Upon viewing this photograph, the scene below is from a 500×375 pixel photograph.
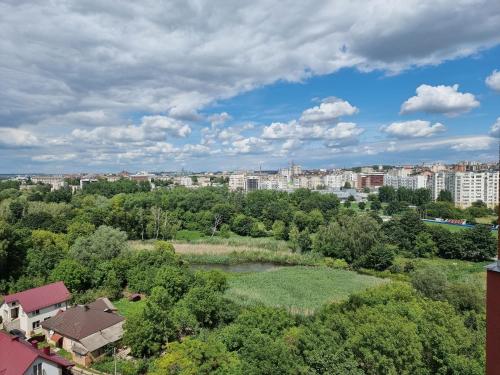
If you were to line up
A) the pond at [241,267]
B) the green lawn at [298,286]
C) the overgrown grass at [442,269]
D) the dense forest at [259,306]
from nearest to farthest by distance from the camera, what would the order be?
1. the dense forest at [259,306]
2. the green lawn at [298,286]
3. the overgrown grass at [442,269]
4. the pond at [241,267]

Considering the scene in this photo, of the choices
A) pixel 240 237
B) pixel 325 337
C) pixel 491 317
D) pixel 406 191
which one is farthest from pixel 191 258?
pixel 406 191

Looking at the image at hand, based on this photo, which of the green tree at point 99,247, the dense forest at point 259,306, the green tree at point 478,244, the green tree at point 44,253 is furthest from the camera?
the green tree at point 478,244

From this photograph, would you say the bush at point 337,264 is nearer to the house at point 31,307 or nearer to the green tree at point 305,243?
the green tree at point 305,243

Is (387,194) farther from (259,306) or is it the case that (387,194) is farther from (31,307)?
(31,307)

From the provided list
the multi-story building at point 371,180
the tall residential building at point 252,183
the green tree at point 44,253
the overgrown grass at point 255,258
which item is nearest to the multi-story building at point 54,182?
the tall residential building at point 252,183

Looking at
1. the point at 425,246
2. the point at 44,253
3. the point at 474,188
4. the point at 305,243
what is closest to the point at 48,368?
the point at 44,253
